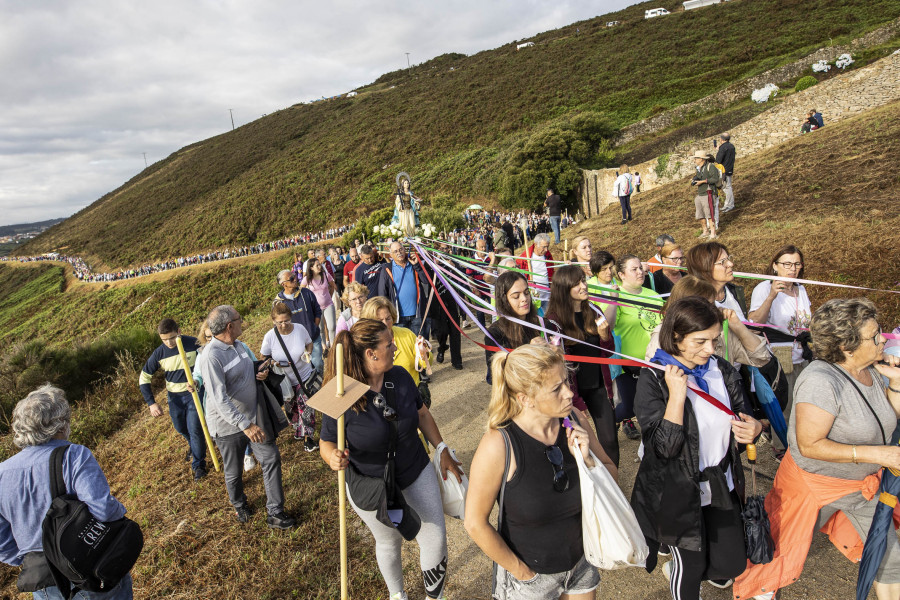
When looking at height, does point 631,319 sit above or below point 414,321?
above

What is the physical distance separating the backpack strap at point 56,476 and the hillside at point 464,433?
1.76 metres

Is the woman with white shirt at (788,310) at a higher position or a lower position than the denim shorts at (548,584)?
higher

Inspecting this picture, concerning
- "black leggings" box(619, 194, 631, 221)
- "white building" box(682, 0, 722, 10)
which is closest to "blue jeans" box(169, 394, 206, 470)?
"black leggings" box(619, 194, 631, 221)

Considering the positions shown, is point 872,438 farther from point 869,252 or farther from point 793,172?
point 793,172

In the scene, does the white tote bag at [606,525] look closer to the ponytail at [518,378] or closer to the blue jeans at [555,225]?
the ponytail at [518,378]

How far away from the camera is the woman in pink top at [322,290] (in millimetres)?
7414

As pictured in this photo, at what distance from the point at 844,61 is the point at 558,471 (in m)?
33.0

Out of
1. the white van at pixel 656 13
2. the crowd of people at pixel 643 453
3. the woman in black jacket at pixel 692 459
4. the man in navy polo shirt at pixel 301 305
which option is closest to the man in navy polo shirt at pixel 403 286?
the man in navy polo shirt at pixel 301 305

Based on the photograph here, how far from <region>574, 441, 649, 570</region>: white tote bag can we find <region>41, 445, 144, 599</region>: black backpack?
220 centimetres

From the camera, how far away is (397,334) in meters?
3.97

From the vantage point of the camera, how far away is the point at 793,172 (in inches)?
439

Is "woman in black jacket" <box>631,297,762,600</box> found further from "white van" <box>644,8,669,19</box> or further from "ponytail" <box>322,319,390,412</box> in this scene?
"white van" <box>644,8,669,19</box>

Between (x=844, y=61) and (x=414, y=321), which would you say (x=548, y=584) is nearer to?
(x=414, y=321)

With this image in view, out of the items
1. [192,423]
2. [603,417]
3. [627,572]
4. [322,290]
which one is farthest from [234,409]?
[322,290]
